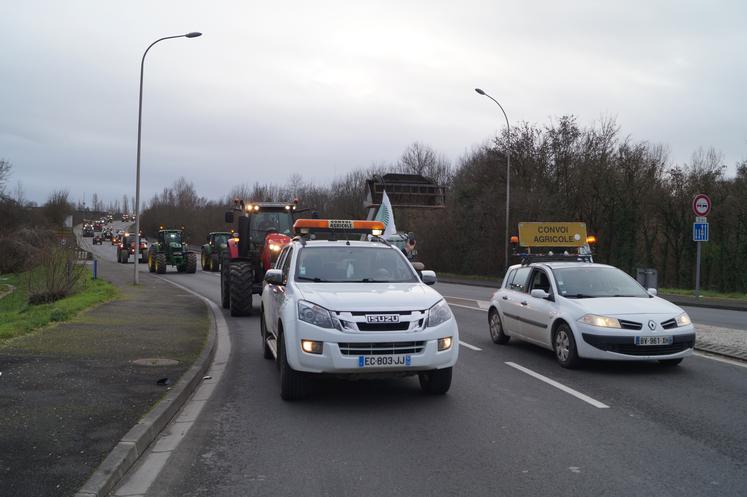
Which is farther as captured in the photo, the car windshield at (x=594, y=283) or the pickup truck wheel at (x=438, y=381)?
the car windshield at (x=594, y=283)

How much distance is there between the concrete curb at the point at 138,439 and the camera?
448 centimetres

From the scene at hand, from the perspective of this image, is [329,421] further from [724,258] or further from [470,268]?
[470,268]

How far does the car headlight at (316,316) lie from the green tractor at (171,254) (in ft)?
111

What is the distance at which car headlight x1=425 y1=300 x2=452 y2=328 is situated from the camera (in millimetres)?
7012

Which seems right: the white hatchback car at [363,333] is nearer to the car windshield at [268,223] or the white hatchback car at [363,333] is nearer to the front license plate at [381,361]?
the front license plate at [381,361]

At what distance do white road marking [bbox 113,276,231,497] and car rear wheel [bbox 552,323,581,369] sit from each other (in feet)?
15.8

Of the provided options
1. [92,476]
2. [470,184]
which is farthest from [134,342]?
[470,184]

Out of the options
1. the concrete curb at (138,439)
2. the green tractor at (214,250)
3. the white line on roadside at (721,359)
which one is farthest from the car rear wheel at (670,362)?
the green tractor at (214,250)

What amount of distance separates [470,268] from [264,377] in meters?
34.0

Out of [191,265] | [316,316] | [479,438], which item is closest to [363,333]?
[316,316]

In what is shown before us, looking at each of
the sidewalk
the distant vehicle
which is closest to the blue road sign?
the sidewalk

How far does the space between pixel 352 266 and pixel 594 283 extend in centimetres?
408

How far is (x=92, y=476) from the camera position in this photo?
4.58m

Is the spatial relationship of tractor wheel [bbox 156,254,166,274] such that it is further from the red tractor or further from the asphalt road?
the asphalt road
